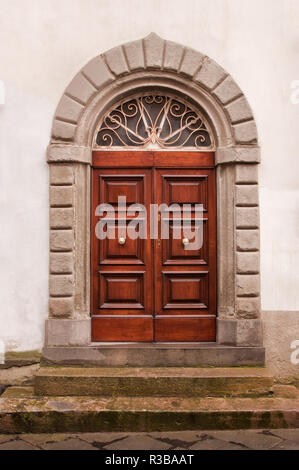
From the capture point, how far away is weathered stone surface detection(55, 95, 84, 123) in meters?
5.78

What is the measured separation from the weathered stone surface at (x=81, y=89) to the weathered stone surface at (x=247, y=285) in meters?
2.61

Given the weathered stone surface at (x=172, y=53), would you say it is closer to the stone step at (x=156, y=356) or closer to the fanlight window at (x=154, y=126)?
the fanlight window at (x=154, y=126)

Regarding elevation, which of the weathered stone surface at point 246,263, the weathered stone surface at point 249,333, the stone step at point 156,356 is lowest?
the stone step at point 156,356

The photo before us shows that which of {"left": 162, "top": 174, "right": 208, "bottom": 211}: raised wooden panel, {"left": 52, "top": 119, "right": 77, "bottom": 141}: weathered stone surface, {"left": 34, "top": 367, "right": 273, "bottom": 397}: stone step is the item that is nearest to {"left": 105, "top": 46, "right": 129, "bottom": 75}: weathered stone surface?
{"left": 52, "top": 119, "right": 77, "bottom": 141}: weathered stone surface

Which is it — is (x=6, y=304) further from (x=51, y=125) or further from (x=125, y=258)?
(x=51, y=125)

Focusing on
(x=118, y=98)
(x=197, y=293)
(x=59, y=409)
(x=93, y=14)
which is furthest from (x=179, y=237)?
(x=93, y=14)

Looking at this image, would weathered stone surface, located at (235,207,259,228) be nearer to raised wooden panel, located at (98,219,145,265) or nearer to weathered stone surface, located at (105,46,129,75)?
raised wooden panel, located at (98,219,145,265)

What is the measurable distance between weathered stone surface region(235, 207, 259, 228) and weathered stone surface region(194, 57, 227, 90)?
4.64 ft

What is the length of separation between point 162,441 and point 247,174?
294 cm

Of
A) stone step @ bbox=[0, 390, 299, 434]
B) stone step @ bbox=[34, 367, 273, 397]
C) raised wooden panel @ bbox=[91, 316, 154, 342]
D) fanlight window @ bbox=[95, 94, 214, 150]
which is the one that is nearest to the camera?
stone step @ bbox=[0, 390, 299, 434]

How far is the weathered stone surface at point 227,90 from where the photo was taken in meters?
5.80

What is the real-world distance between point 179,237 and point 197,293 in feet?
2.20

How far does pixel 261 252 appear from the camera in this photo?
19.1 feet

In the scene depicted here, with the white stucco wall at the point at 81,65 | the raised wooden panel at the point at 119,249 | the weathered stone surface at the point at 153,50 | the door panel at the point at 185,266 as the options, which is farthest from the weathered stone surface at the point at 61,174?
the weathered stone surface at the point at 153,50
